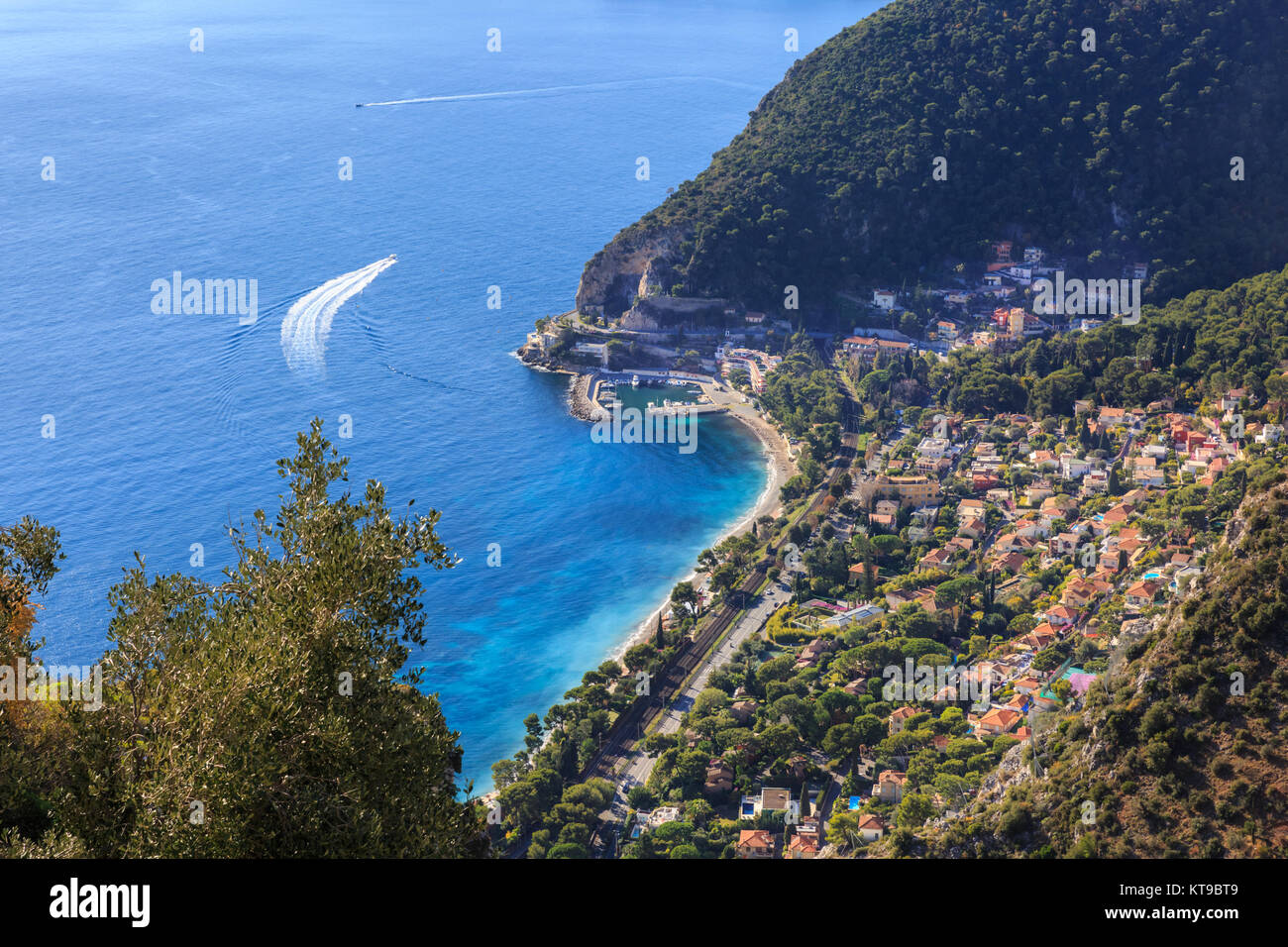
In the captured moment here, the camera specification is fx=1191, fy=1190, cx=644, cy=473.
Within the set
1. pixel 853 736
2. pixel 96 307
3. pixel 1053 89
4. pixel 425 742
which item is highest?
pixel 1053 89

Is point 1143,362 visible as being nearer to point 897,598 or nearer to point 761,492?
point 761,492

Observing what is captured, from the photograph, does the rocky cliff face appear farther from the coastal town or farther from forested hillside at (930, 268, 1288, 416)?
forested hillside at (930, 268, 1288, 416)

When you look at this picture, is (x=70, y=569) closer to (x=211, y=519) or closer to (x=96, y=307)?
(x=211, y=519)

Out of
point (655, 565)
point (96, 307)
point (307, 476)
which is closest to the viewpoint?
point (307, 476)

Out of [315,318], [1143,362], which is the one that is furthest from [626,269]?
[1143,362]

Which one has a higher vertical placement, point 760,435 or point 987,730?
point 760,435

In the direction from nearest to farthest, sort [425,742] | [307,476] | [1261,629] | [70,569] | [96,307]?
1. [425,742]
2. [307,476]
3. [1261,629]
4. [70,569]
5. [96,307]
